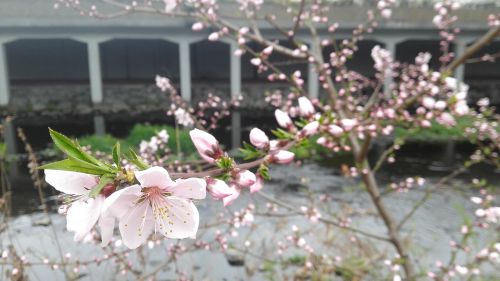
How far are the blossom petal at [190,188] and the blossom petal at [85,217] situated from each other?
13 centimetres

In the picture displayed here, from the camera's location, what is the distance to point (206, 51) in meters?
16.1

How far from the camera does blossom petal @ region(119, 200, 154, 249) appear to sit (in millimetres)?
840

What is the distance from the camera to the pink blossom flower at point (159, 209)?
75cm

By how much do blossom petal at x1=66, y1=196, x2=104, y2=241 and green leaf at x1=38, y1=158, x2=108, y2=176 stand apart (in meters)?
0.05

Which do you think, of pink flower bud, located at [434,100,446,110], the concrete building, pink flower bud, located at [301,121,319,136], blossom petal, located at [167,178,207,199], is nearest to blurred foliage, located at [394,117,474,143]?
the concrete building

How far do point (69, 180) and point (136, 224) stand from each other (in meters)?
0.19

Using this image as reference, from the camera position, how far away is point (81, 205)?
2.39 ft

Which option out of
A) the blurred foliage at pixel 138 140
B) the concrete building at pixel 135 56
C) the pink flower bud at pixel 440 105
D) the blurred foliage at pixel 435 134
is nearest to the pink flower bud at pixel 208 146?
the pink flower bud at pixel 440 105

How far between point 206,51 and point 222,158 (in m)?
15.7

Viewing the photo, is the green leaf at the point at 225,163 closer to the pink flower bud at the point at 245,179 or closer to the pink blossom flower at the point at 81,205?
the pink flower bud at the point at 245,179

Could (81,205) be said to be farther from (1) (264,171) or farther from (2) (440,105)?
(2) (440,105)

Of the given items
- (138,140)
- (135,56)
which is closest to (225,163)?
(138,140)

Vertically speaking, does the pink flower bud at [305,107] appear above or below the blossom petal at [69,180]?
above

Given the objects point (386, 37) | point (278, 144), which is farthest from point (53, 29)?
point (278, 144)
